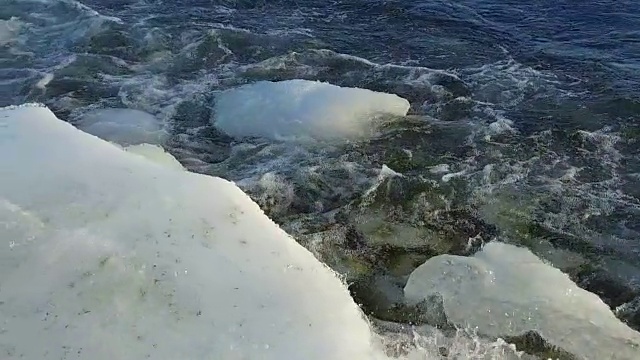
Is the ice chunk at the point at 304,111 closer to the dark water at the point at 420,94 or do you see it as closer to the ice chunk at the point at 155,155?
the dark water at the point at 420,94

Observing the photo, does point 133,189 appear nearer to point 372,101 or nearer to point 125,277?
point 125,277

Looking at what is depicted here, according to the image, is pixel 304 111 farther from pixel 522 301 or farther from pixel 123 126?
pixel 522 301

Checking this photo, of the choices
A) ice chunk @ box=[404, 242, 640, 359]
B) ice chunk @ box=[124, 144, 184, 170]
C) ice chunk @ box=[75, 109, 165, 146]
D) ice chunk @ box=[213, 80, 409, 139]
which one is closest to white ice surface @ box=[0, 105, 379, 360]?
ice chunk @ box=[124, 144, 184, 170]

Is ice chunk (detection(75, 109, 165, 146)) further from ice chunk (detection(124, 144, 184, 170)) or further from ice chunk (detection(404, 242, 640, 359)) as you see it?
ice chunk (detection(404, 242, 640, 359))

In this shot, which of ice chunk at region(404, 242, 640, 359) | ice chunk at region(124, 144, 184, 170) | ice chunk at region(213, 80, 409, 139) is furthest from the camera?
ice chunk at region(213, 80, 409, 139)

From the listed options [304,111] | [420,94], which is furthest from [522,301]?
[420,94]

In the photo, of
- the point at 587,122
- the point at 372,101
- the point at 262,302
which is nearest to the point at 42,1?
the point at 372,101

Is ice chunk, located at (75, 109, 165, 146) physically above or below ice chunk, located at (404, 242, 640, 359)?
below
